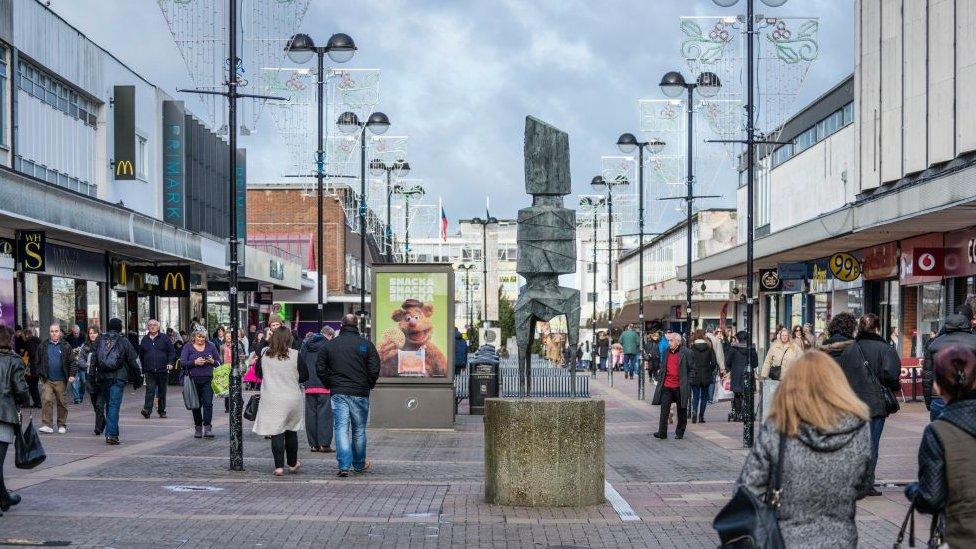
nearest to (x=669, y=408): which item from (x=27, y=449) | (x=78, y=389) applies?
(x=27, y=449)

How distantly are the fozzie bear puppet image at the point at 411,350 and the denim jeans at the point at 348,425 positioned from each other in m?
7.19

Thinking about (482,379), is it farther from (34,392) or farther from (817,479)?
(817,479)

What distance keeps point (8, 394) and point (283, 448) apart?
3966 mm

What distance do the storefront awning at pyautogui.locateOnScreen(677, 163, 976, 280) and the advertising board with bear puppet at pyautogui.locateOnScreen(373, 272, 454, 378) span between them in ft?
28.7

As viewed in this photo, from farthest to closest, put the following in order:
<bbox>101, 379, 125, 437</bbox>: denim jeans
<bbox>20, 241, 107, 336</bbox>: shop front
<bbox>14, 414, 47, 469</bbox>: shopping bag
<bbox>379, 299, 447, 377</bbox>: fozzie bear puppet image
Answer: <bbox>20, 241, 107, 336</bbox>: shop front < <bbox>379, 299, 447, 377</bbox>: fozzie bear puppet image < <bbox>101, 379, 125, 437</bbox>: denim jeans < <bbox>14, 414, 47, 469</bbox>: shopping bag

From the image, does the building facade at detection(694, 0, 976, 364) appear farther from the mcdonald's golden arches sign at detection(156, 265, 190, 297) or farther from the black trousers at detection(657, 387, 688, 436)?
the mcdonald's golden arches sign at detection(156, 265, 190, 297)

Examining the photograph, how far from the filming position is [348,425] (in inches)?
574

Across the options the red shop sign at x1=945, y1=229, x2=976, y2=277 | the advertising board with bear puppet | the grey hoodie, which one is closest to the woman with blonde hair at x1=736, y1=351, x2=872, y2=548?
the grey hoodie

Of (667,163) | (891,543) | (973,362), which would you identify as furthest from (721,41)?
(973,362)

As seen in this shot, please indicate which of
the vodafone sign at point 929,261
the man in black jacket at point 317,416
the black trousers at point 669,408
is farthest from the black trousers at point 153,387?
the vodafone sign at point 929,261

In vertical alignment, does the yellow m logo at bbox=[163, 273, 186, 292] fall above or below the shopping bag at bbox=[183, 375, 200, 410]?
above

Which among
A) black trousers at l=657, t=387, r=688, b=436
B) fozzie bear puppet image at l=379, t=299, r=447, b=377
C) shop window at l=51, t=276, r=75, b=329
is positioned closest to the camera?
black trousers at l=657, t=387, r=688, b=436

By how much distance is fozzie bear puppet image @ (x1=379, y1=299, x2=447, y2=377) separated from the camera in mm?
21984

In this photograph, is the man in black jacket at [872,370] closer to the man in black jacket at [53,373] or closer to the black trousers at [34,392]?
the man in black jacket at [53,373]
